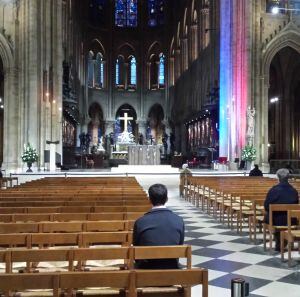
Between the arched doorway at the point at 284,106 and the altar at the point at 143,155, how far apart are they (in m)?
14.2

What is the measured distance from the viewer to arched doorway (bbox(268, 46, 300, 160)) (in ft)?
139

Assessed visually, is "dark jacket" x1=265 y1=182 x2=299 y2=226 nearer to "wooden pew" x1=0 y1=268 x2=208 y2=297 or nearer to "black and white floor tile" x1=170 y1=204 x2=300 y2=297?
"black and white floor tile" x1=170 y1=204 x2=300 y2=297

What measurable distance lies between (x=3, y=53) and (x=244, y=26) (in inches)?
609

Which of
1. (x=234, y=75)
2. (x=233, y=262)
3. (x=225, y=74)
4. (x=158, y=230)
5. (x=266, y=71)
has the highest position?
(x=225, y=74)

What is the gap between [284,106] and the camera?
43.0 m

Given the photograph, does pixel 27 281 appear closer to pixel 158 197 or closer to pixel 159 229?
pixel 159 229

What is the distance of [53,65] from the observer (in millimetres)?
34250

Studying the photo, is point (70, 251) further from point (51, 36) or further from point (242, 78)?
point (51, 36)

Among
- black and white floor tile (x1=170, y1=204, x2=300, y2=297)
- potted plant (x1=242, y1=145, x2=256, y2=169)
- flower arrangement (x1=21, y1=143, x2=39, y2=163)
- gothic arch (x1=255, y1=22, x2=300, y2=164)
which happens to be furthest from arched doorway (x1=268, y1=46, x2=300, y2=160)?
black and white floor tile (x1=170, y1=204, x2=300, y2=297)

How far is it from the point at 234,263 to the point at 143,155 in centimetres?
2531

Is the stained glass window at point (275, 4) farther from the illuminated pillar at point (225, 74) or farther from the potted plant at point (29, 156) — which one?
the potted plant at point (29, 156)

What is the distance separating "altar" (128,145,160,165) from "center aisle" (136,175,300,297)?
2088cm

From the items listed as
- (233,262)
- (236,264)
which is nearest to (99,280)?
(236,264)

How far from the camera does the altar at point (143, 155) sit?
32312 millimetres
